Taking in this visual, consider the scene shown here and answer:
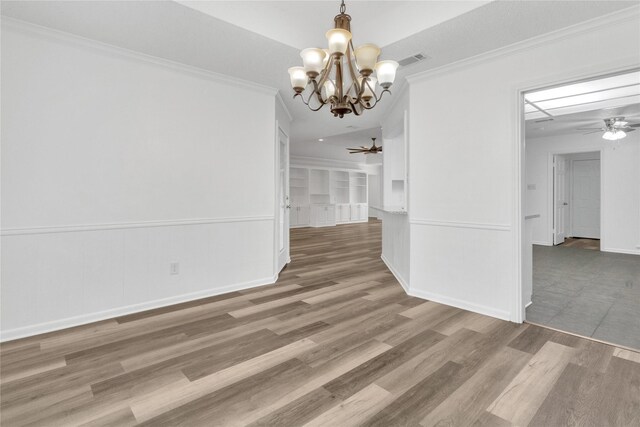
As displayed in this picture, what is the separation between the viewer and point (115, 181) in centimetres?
308

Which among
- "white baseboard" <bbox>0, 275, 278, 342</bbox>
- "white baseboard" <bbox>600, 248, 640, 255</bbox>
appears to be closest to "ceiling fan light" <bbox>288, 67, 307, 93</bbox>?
"white baseboard" <bbox>0, 275, 278, 342</bbox>

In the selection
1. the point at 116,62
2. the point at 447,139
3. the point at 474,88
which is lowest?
the point at 447,139

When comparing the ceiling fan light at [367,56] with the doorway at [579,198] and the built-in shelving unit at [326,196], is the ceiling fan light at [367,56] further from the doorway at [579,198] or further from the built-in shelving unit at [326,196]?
the built-in shelving unit at [326,196]

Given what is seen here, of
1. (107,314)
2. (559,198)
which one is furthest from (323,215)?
(107,314)

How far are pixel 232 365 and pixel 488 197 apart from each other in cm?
278

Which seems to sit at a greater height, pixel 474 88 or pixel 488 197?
pixel 474 88

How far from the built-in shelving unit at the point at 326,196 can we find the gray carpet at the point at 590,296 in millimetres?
7354

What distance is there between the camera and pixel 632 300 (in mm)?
3475

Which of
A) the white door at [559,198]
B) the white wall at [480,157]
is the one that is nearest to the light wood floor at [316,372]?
the white wall at [480,157]

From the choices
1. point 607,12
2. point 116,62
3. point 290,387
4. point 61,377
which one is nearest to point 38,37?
point 116,62

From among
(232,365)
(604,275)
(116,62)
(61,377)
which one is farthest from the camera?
(604,275)

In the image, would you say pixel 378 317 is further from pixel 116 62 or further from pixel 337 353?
pixel 116 62

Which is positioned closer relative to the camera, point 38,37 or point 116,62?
point 38,37

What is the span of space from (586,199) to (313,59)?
32.6ft
